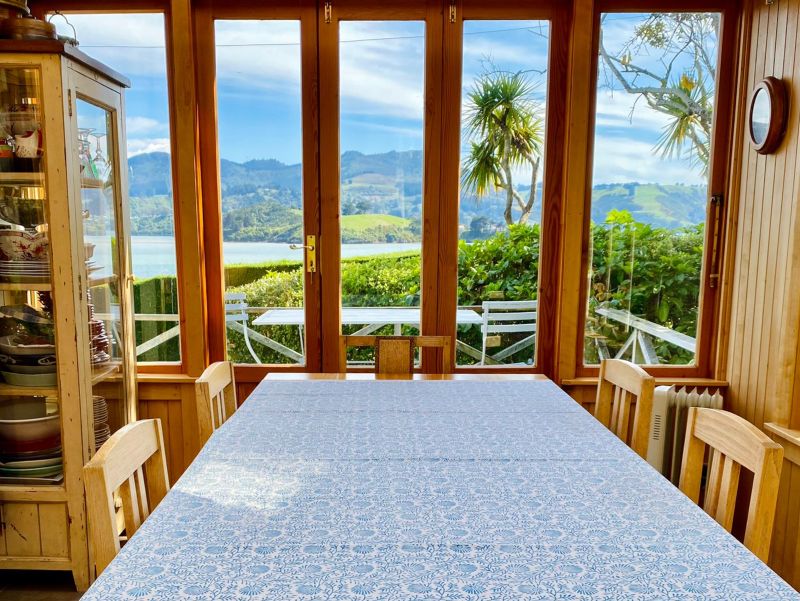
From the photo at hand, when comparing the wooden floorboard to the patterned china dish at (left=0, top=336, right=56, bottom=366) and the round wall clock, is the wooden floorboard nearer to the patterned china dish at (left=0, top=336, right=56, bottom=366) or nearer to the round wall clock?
the patterned china dish at (left=0, top=336, right=56, bottom=366)

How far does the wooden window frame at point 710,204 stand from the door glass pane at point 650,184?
0.03 m

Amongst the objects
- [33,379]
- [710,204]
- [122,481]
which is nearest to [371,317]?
[33,379]

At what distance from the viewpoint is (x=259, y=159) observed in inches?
113

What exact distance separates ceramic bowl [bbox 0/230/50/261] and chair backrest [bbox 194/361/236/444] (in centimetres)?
92

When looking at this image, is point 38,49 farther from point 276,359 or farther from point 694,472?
point 694,472

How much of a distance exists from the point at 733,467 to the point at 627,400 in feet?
1.92

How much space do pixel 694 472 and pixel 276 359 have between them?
206 centimetres

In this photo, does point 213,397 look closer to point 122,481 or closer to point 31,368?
point 122,481

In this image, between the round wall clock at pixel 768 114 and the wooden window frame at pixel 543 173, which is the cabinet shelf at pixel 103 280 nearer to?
the wooden window frame at pixel 543 173

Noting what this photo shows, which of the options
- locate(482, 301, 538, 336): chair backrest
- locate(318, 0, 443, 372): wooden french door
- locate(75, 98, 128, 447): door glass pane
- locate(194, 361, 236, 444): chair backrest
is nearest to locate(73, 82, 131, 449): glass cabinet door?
locate(75, 98, 128, 447): door glass pane

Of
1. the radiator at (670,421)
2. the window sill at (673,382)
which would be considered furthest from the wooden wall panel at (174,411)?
the radiator at (670,421)

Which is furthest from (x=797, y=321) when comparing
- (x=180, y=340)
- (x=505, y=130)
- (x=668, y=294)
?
(x=180, y=340)

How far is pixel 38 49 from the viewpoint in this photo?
2.06m

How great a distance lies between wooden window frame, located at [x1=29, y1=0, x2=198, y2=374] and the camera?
9.05ft
